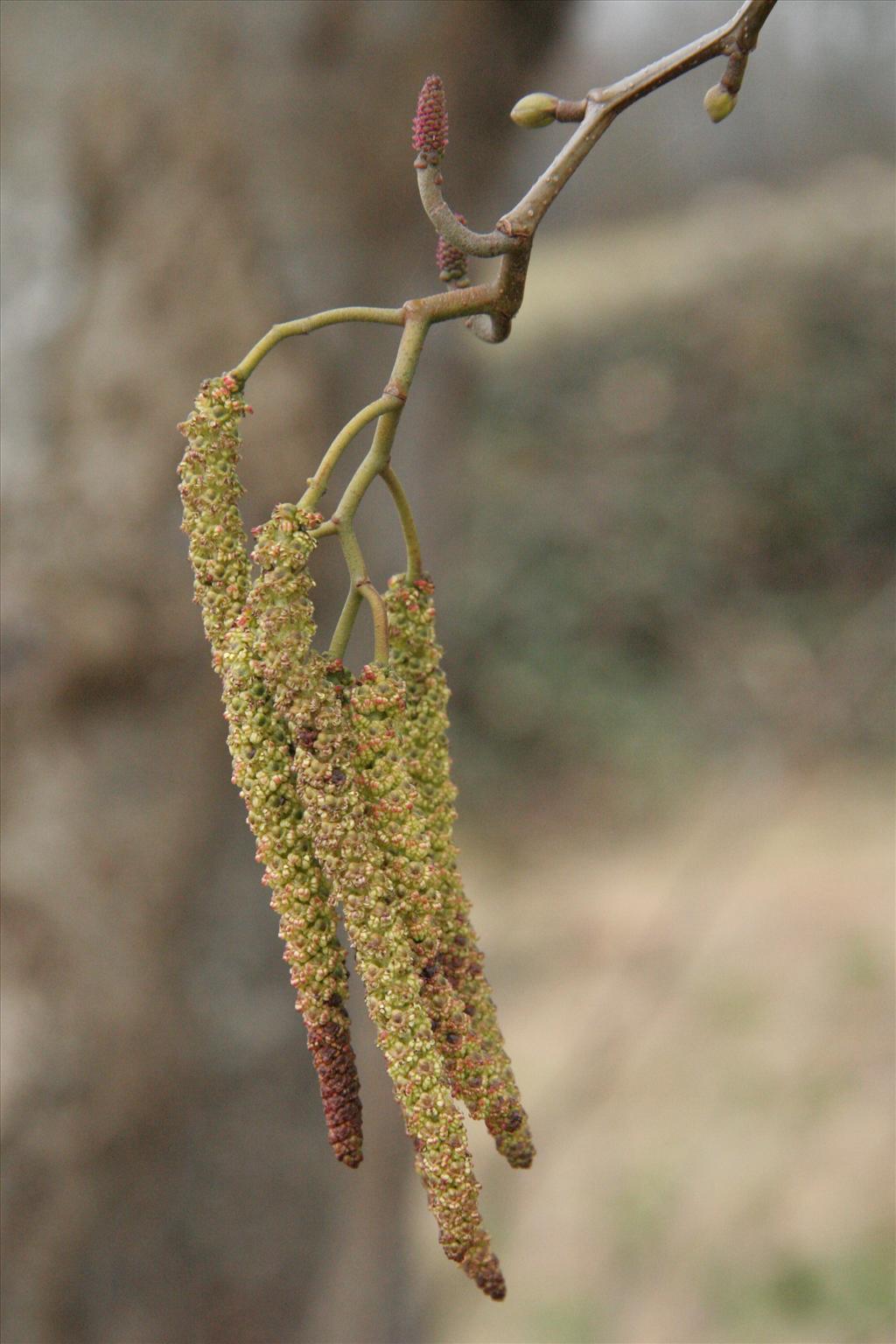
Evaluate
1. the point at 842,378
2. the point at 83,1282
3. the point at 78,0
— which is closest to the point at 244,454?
the point at 78,0

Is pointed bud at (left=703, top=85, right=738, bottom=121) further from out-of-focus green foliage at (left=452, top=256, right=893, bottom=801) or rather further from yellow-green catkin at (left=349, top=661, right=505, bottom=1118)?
out-of-focus green foliage at (left=452, top=256, right=893, bottom=801)

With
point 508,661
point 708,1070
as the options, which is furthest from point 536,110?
point 508,661

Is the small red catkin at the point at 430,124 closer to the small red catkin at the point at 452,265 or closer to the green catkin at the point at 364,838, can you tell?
the small red catkin at the point at 452,265

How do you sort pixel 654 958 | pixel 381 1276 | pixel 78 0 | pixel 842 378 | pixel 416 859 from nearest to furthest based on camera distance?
pixel 416 859 < pixel 78 0 < pixel 381 1276 < pixel 654 958 < pixel 842 378

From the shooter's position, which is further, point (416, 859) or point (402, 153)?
point (402, 153)

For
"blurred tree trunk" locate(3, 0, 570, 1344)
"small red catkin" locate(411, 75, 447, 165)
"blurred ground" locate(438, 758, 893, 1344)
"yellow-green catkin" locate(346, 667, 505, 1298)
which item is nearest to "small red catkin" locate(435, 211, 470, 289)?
"small red catkin" locate(411, 75, 447, 165)

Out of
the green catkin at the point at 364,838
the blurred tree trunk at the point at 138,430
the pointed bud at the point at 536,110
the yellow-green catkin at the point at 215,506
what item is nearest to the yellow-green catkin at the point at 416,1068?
the green catkin at the point at 364,838

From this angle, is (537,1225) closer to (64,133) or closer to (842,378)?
(64,133)
